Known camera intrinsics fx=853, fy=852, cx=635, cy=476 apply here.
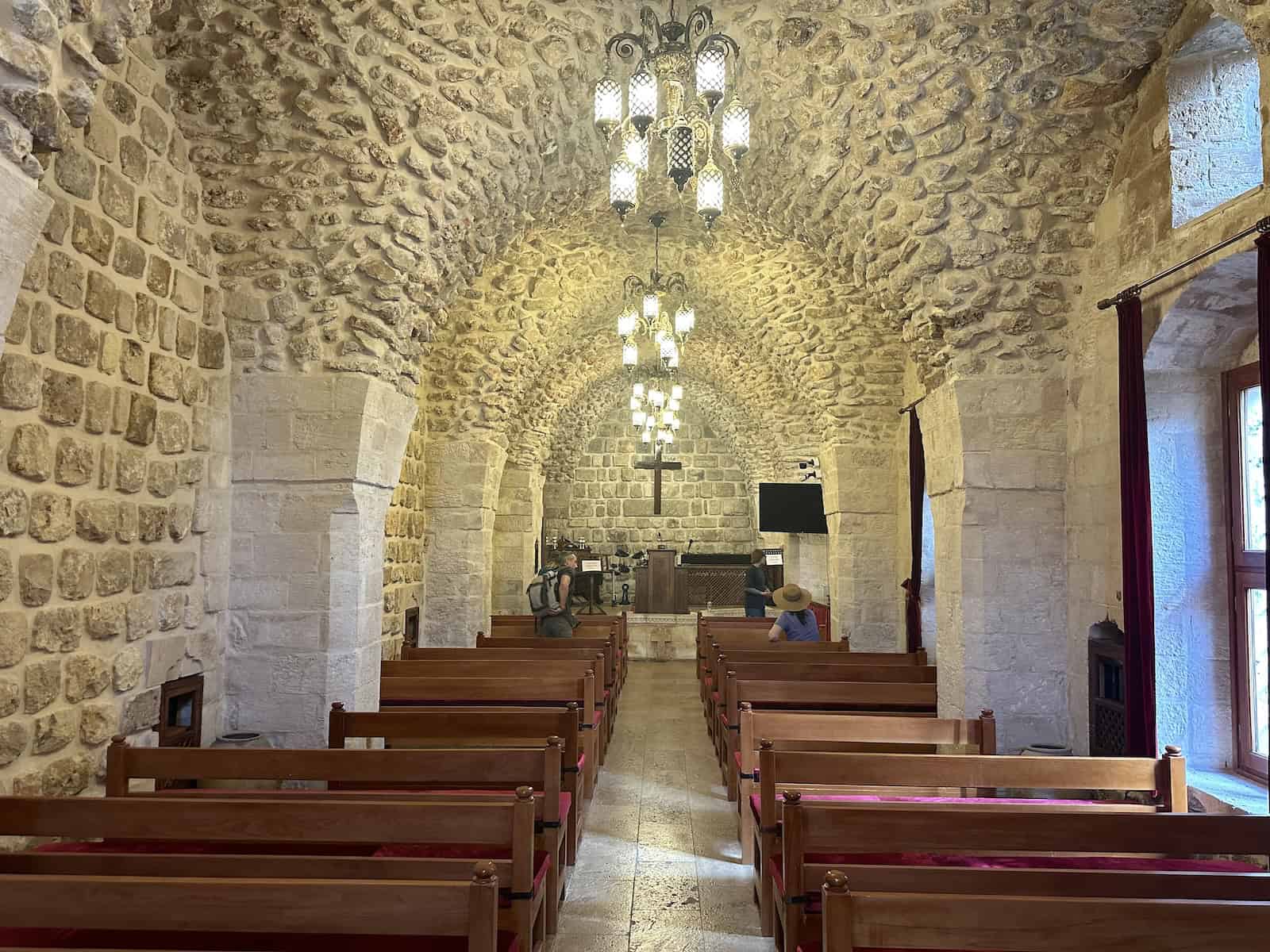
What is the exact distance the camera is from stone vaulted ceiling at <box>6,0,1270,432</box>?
152 inches

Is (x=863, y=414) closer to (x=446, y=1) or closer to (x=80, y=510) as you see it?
(x=446, y=1)

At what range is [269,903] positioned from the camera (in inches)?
67.8

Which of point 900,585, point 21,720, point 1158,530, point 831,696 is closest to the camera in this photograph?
point 21,720

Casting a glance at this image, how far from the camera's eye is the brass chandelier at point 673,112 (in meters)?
3.42

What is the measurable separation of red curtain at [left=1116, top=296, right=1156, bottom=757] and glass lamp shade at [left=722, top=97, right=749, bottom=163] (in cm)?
188

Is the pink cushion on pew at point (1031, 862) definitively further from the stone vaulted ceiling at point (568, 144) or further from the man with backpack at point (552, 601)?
the man with backpack at point (552, 601)

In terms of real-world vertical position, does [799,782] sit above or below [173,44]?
below

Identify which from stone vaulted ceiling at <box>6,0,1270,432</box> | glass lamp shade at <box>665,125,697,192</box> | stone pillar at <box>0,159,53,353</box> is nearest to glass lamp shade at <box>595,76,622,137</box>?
glass lamp shade at <box>665,125,697,192</box>

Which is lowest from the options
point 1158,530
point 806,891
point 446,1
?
point 806,891

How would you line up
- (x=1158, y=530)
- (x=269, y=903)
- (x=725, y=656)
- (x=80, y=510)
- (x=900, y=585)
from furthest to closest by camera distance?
1. (x=900, y=585)
2. (x=725, y=656)
3. (x=1158, y=530)
4. (x=80, y=510)
5. (x=269, y=903)

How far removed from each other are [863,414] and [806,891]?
590 cm

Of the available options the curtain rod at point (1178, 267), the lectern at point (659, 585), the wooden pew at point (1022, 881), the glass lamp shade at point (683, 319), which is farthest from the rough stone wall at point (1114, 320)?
the lectern at point (659, 585)

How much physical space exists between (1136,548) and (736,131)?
249cm

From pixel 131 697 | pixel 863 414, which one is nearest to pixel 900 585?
pixel 863 414
